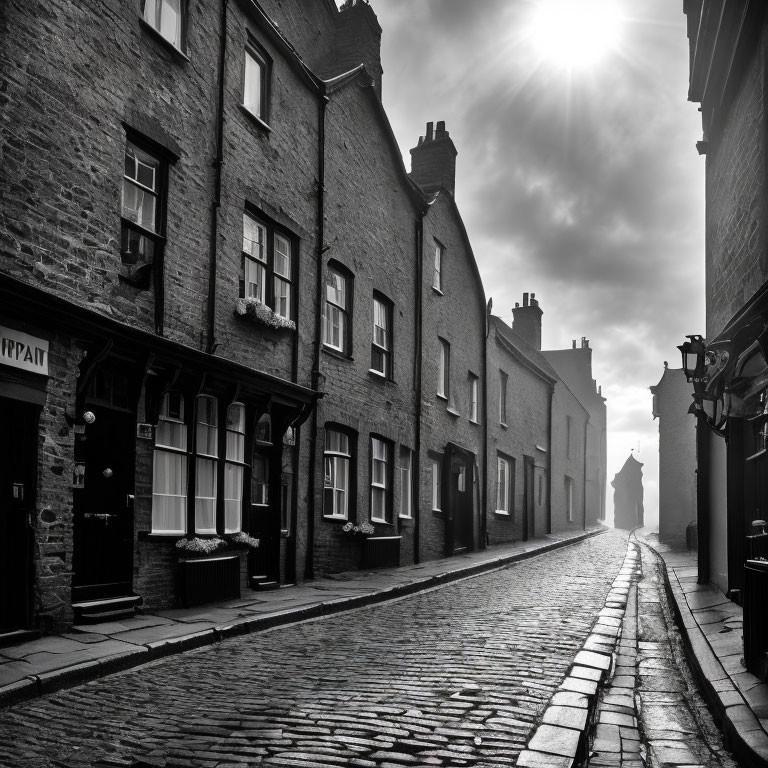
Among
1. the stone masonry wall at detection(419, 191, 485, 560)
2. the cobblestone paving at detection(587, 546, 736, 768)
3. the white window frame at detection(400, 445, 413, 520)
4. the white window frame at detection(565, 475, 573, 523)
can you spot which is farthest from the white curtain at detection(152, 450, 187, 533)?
the white window frame at detection(565, 475, 573, 523)

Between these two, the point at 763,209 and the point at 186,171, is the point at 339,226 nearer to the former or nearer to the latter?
the point at 186,171

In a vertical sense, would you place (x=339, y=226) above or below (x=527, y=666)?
above

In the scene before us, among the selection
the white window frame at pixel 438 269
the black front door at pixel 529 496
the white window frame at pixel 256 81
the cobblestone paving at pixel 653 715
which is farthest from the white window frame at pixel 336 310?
the black front door at pixel 529 496

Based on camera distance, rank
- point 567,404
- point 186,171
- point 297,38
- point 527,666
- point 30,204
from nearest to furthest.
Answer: point 527,666, point 30,204, point 186,171, point 297,38, point 567,404

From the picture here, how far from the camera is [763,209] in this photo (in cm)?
1035

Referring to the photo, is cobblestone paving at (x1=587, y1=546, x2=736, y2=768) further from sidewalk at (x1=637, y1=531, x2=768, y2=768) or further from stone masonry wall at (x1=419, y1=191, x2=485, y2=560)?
stone masonry wall at (x1=419, y1=191, x2=485, y2=560)

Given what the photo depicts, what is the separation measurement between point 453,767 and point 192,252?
848 centimetres

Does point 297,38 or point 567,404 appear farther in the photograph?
point 567,404

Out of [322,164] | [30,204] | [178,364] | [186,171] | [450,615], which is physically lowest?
[450,615]

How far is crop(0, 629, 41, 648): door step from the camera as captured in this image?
783 centimetres

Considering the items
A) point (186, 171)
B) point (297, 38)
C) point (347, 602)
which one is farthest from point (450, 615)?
point (297, 38)

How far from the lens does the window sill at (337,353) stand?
15.5 metres

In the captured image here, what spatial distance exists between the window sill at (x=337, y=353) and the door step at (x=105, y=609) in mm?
6604

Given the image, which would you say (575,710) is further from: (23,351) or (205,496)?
(205,496)
